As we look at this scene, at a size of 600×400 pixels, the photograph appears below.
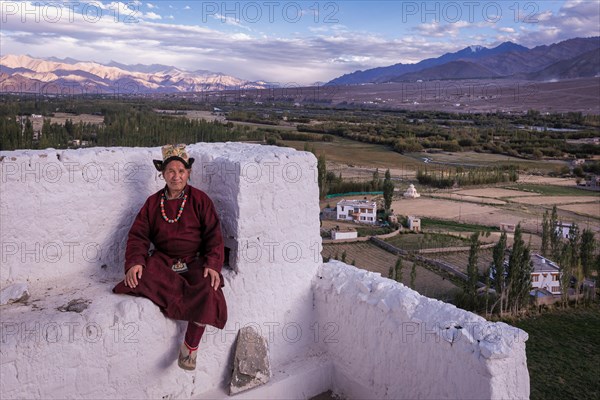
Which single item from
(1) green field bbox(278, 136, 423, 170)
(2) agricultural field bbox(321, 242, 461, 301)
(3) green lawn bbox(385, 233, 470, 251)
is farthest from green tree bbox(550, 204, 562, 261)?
(1) green field bbox(278, 136, 423, 170)

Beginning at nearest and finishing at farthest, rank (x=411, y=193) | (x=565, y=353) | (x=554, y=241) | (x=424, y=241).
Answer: (x=565, y=353) < (x=554, y=241) < (x=424, y=241) < (x=411, y=193)

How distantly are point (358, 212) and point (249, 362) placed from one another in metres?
20.2

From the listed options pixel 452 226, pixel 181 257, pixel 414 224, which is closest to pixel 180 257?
pixel 181 257

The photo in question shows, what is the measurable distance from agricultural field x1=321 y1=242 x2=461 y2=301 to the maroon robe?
41.7 ft

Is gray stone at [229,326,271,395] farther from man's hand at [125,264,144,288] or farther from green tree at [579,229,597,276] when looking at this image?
green tree at [579,229,597,276]

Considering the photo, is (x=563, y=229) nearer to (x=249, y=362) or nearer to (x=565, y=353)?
(x=565, y=353)

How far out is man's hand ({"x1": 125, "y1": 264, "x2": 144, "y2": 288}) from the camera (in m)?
2.90

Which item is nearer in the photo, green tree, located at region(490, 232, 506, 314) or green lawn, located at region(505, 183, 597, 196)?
green tree, located at region(490, 232, 506, 314)

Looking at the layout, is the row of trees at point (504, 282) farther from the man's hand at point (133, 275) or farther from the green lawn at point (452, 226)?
the man's hand at point (133, 275)

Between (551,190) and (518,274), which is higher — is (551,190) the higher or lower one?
the higher one

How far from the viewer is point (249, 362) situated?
3.35 metres

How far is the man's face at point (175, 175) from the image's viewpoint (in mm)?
3096

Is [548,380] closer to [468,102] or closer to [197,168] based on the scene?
[197,168]

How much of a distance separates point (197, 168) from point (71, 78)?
31.0 m
